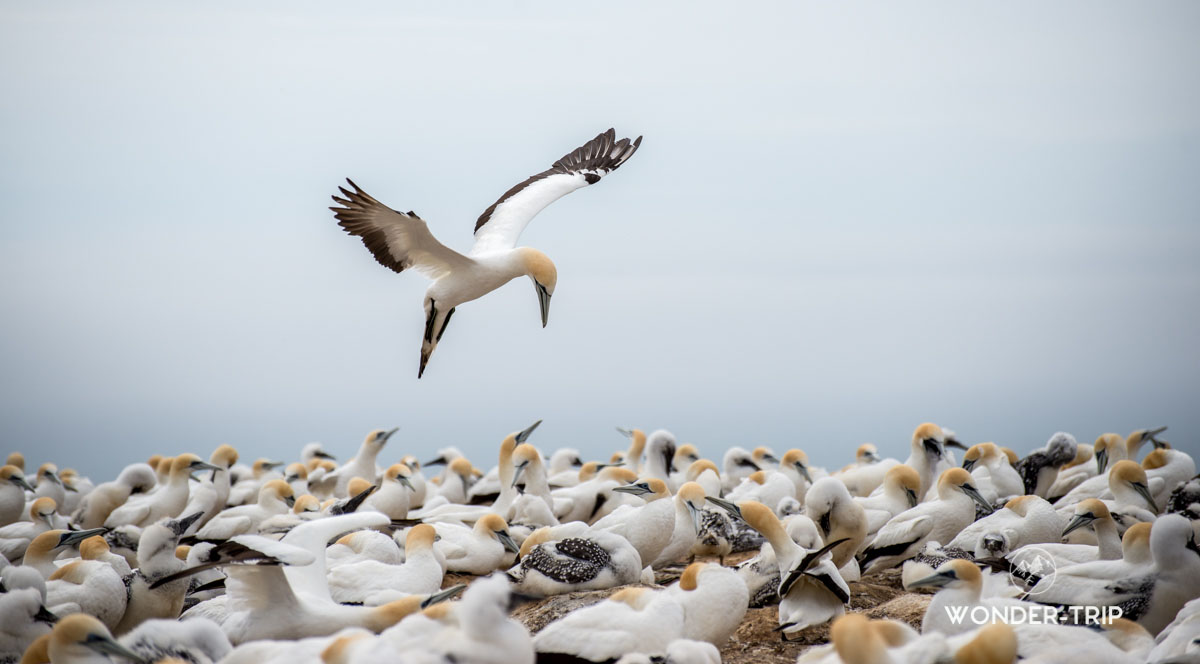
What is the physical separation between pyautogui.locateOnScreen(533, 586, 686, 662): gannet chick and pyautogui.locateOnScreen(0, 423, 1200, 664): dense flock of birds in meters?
0.01

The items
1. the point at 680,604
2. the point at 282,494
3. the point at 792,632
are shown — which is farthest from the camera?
the point at 282,494

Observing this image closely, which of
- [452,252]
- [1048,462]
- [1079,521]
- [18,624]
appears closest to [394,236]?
[452,252]

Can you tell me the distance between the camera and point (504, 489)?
10383mm

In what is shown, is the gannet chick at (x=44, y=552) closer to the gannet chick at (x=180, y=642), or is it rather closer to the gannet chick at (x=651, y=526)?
the gannet chick at (x=180, y=642)

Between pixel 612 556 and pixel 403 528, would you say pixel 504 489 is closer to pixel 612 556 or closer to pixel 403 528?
pixel 403 528

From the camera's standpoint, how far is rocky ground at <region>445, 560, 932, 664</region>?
626cm

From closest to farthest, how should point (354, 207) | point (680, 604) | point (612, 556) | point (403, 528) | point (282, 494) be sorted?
point (680, 604) < point (612, 556) < point (354, 207) < point (403, 528) < point (282, 494)

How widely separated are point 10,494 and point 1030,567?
9.08 metres

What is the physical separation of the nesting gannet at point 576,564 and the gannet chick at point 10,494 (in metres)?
5.99

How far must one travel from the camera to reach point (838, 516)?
743 centimetres

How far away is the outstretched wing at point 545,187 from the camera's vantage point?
9.97 meters

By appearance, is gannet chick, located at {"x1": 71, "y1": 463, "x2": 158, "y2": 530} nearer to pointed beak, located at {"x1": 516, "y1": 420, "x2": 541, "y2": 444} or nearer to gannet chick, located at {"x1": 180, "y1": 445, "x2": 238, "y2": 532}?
gannet chick, located at {"x1": 180, "y1": 445, "x2": 238, "y2": 532}

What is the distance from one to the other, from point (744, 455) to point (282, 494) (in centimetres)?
548

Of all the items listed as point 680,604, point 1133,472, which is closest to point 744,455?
point 1133,472
